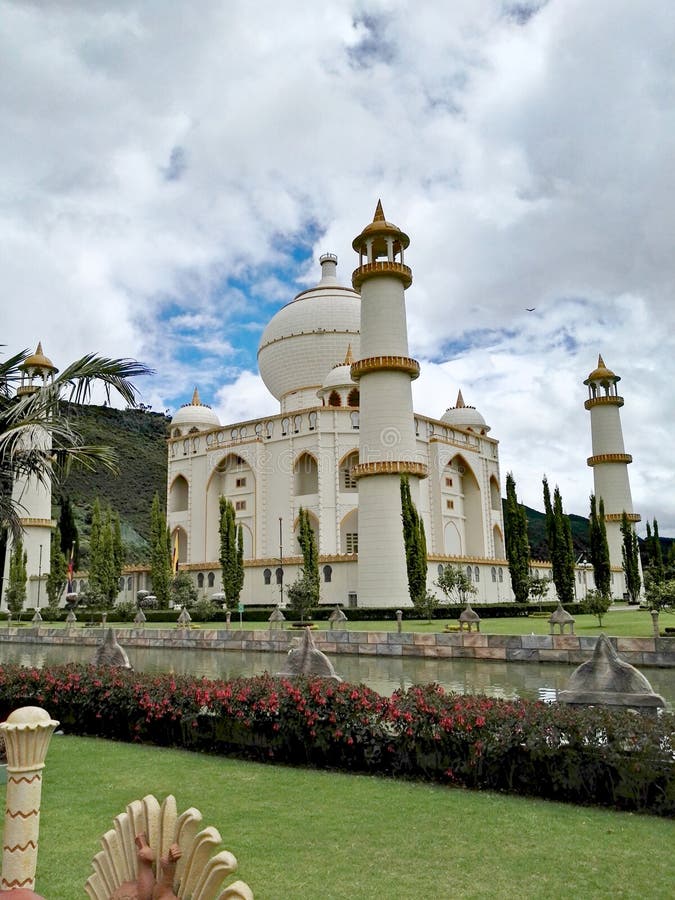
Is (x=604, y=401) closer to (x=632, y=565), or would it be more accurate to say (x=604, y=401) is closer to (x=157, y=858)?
(x=632, y=565)

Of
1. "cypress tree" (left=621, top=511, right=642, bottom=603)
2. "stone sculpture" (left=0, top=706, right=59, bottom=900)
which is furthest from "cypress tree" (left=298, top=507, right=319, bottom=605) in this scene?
"stone sculpture" (left=0, top=706, right=59, bottom=900)

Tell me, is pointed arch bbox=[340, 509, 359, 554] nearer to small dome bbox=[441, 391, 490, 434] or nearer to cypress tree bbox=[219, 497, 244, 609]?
cypress tree bbox=[219, 497, 244, 609]

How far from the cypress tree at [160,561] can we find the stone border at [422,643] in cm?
1035

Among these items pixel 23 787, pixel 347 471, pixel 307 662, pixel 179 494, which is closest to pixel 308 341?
pixel 347 471

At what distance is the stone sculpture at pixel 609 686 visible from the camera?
7594 mm

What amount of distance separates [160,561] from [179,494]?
957 centimetres

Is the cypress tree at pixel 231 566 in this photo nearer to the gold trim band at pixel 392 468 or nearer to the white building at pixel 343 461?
the white building at pixel 343 461

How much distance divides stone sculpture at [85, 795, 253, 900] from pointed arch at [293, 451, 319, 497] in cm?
3572

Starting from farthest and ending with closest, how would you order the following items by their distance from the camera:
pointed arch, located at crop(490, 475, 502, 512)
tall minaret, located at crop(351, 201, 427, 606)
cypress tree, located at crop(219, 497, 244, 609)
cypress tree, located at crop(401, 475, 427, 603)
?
pointed arch, located at crop(490, 475, 502, 512), cypress tree, located at crop(219, 497, 244, 609), tall minaret, located at crop(351, 201, 427, 606), cypress tree, located at crop(401, 475, 427, 603)

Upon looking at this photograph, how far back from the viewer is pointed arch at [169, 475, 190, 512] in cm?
4316

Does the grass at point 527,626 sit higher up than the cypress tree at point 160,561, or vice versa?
the cypress tree at point 160,561

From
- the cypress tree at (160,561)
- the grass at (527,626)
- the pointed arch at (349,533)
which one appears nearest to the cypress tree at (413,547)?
the grass at (527,626)

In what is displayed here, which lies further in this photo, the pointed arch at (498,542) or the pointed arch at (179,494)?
the pointed arch at (179,494)

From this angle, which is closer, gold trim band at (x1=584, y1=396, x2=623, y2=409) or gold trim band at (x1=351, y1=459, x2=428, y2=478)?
gold trim band at (x1=351, y1=459, x2=428, y2=478)
